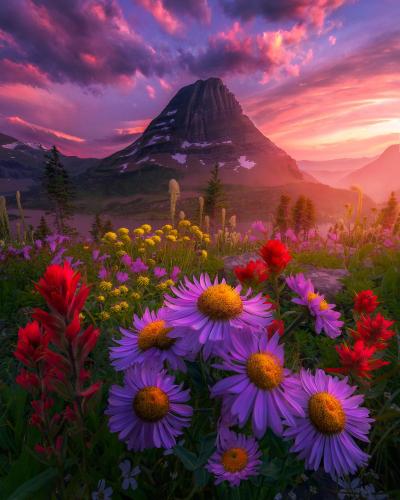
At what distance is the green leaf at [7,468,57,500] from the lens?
120 cm

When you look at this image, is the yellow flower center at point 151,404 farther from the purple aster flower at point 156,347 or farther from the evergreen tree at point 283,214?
the evergreen tree at point 283,214

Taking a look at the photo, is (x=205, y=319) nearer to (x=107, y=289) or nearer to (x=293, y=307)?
(x=107, y=289)

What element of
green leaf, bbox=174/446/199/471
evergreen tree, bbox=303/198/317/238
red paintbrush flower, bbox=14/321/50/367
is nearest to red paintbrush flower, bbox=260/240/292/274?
green leaf, bbox=174/446/199/471

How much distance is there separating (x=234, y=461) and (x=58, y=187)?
3061 cm

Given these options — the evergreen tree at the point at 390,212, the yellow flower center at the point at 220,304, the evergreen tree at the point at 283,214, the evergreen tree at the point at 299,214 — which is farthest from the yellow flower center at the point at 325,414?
the evergreen tree at the point at 283,214

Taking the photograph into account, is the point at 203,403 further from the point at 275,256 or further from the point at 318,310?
the point at 275,256

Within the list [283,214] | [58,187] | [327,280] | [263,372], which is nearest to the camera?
[263,372]

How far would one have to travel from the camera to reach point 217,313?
4.34 feet

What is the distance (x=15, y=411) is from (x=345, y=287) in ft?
15.7

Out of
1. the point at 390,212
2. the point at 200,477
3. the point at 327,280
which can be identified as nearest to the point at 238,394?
the point at 200,477

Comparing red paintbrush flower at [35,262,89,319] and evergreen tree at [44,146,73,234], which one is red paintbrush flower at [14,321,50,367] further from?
evergreen tree at [44,146,73,234]

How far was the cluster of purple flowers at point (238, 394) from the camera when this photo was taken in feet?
3.75

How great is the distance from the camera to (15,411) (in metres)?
2.28

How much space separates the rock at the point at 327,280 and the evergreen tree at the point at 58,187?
23.3 m
